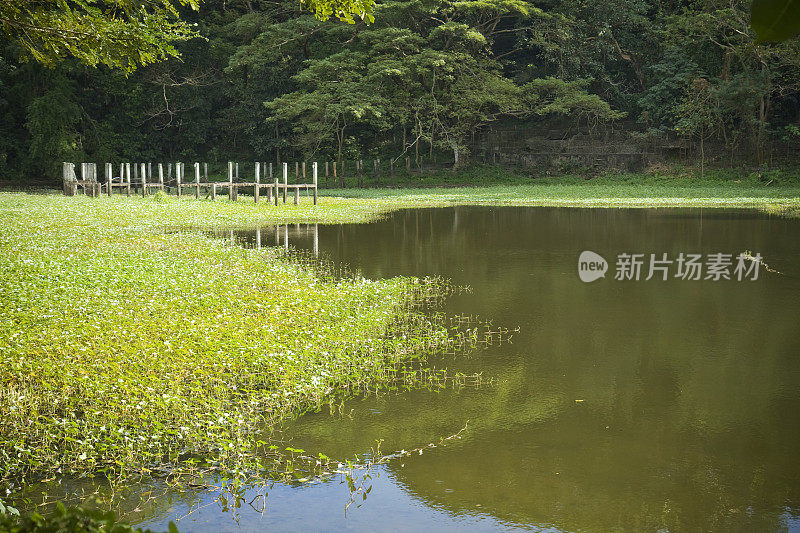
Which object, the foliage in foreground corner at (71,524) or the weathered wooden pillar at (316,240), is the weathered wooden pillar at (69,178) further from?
the foliage in foreground corner at (71,524)

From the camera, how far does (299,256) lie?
48.7 feet

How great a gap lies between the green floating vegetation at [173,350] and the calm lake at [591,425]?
1.84 feet

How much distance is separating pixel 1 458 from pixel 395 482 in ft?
8.35

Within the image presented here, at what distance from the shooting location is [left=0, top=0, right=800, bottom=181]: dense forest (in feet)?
122

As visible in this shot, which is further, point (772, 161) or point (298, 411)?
point (772, 161)

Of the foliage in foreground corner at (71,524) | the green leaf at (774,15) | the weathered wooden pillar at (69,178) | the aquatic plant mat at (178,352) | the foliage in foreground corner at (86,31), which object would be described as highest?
the foliage in foreground corner at (86,31)

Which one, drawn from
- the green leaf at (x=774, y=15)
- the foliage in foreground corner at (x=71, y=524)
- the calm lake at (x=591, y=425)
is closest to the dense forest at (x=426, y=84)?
the calm lake at (x=591, y=425)

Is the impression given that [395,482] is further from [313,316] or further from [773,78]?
[773,78]

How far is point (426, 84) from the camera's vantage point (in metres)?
40.2

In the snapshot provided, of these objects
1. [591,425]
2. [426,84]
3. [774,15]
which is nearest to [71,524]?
[774,15]

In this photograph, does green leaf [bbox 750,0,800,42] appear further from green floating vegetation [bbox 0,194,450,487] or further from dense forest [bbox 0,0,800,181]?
dense forest [bbox 0,0,800,181]

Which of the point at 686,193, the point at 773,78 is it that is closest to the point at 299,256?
the point at 686,193

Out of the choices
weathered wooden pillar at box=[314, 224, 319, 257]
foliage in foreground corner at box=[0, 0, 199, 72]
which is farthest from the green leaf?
weathered wooden pillar at box=[314, 224, 319, 257]

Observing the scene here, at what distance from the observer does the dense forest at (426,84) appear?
122ft
